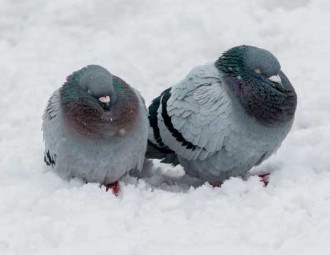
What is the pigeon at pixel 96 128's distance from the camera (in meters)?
5.47

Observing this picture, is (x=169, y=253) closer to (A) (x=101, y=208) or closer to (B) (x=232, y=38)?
(A) (x=101, y=208)

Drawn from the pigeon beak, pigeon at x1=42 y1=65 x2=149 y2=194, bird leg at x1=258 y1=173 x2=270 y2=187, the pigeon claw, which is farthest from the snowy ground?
the pigeon beak

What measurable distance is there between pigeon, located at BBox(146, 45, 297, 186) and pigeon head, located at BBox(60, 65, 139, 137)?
543mm

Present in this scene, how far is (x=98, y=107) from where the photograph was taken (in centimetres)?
546

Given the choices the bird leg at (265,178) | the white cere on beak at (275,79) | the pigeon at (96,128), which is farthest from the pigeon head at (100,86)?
the bird leg at (265,178)

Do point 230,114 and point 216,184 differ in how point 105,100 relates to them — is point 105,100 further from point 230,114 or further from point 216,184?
point 216,184

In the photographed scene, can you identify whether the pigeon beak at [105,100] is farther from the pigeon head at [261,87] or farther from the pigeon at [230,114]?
the pigeon head at [261,87]

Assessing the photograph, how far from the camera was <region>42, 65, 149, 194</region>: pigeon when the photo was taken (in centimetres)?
547

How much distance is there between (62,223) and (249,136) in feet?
5.73

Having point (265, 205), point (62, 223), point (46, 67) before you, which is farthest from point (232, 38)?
point (62, 223)

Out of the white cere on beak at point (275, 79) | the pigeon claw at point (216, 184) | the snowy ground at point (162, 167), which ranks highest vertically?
the white cere on beak at point (275, 79)

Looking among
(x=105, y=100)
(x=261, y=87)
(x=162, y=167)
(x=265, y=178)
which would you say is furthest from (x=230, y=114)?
(x=162, y=167)

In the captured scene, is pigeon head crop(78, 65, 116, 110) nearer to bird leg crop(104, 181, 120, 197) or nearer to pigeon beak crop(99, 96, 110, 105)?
pigeon beak crop(99, 96, 110, 105)

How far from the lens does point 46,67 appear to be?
26.3 ft
